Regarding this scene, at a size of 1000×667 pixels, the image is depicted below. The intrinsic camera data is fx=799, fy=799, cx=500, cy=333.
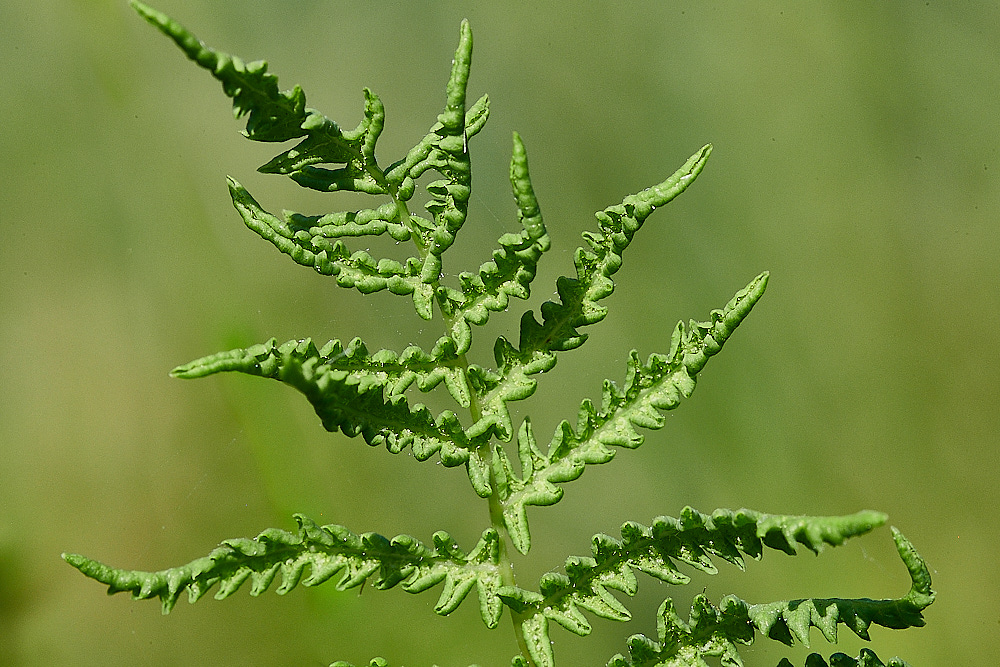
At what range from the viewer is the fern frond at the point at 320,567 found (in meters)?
0.74

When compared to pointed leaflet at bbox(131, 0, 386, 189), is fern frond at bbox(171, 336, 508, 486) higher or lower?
lower

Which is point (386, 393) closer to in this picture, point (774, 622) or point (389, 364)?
point (389, 364)

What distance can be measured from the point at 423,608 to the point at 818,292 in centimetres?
128

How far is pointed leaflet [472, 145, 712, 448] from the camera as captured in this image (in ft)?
2.79

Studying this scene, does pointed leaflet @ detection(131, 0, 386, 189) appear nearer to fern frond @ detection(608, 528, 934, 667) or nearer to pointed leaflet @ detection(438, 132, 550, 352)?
pointed leaflet @ detection(438, 132, 550, 352)

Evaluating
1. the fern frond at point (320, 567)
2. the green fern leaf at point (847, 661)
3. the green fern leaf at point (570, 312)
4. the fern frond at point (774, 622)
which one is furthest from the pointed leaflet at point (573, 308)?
the green fern leaf at point (847, 661)

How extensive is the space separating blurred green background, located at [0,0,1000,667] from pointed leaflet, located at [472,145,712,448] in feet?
3.39

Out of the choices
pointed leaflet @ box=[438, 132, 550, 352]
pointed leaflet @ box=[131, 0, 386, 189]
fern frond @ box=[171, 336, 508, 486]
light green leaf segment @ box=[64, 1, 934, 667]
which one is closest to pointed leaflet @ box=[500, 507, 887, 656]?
light green leaf segment @ box=[64, 1, 934, 667]

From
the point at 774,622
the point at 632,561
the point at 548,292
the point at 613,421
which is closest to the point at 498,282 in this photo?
the point at 613,421

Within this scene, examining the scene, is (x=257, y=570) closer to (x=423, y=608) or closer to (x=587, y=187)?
(x=423, y=608)

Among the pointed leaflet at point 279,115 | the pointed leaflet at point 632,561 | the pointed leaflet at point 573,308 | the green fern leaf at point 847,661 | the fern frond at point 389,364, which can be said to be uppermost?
the pointed leaflet at point 279,115

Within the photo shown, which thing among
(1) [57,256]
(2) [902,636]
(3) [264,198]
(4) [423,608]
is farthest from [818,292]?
(1) [57,256]

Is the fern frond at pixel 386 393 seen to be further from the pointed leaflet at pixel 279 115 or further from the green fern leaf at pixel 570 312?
the pointed leaflet at pixel 279 115

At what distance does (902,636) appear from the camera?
1.90 m
